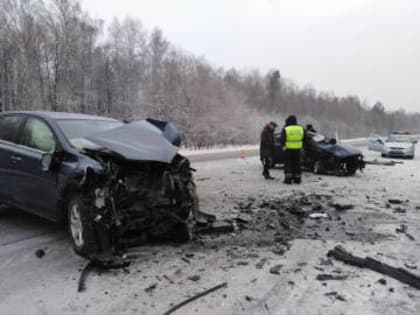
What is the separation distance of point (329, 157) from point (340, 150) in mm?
417

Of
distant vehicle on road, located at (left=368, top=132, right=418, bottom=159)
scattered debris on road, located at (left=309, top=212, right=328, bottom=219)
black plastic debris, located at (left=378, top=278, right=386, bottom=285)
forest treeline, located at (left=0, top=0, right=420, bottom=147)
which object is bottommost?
black plastic debris, located at (left=378, top=278, right=386, bottom=285)

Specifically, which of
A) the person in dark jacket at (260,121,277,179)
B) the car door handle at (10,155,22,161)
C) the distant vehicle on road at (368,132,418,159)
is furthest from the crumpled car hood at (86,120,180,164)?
the distant vehicle on road at (368,132,418,159)

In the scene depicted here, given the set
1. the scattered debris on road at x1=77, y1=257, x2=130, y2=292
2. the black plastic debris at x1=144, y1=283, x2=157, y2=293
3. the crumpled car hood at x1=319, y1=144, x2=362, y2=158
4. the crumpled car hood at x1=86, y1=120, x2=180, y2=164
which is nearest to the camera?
the black plastic debris at x1=144, y1=283, x2=157, y2=293

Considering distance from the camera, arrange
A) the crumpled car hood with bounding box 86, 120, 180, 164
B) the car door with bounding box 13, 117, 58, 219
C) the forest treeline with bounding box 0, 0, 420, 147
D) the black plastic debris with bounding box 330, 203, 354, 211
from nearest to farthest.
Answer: the crumpled car hood with bounding box 86, 120, 180, 164, the car door with bounding box 13, 117, 58, 219, the black plastic debris with bounding box 330, 203, 354, 211, the forest treeline with bounding box 0, 0, 420, 147

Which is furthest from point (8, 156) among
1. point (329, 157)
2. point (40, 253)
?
point (329, 157)

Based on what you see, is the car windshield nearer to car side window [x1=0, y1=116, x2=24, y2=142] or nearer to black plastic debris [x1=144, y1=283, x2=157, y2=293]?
car side window [x1=0, y1=116, x2=24, y2=142]

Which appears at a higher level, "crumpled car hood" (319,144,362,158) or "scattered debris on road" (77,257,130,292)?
"crumpled car hood" (319,144,362,158)

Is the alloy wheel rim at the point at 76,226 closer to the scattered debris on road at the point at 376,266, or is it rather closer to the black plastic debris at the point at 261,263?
the black plastic debris at the point at 261,263

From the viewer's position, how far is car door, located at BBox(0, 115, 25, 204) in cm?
468

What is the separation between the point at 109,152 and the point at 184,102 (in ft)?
91.2

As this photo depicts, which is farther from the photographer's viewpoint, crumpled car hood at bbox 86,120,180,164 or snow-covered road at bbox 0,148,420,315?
crumpled car hood at bbox 86,120,180,164

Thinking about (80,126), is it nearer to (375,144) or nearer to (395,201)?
(395,201)

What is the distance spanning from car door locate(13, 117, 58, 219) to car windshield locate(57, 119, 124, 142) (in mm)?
180

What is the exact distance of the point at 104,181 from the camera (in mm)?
3498
